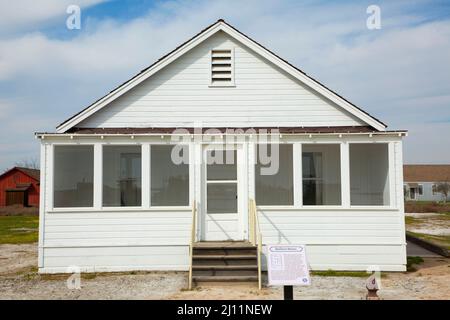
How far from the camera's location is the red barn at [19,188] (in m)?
46.1

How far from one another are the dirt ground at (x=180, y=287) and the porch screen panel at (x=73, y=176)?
6.67 ft

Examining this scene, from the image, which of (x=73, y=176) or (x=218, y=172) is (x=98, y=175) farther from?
(x=218, y=172)

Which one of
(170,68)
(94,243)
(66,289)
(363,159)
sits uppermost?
(170,68)

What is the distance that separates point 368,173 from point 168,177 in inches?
233

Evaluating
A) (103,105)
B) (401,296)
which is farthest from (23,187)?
(401,296)

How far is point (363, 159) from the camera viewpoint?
13109 mm

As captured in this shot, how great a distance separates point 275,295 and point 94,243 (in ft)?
17.3

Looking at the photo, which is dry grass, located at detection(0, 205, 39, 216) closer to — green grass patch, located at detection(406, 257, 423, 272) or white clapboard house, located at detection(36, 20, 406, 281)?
white clapboard house, located at detection(36, 20, 406, 281)

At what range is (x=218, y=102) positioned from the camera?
13.1m

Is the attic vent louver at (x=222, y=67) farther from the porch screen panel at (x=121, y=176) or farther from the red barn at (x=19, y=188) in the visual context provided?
the red barn at (x=19, y=188)

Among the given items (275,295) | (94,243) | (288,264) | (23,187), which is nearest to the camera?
(288,264)

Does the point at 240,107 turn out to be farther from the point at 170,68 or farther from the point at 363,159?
the point at 363,159

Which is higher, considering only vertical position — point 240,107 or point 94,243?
point 240,107
